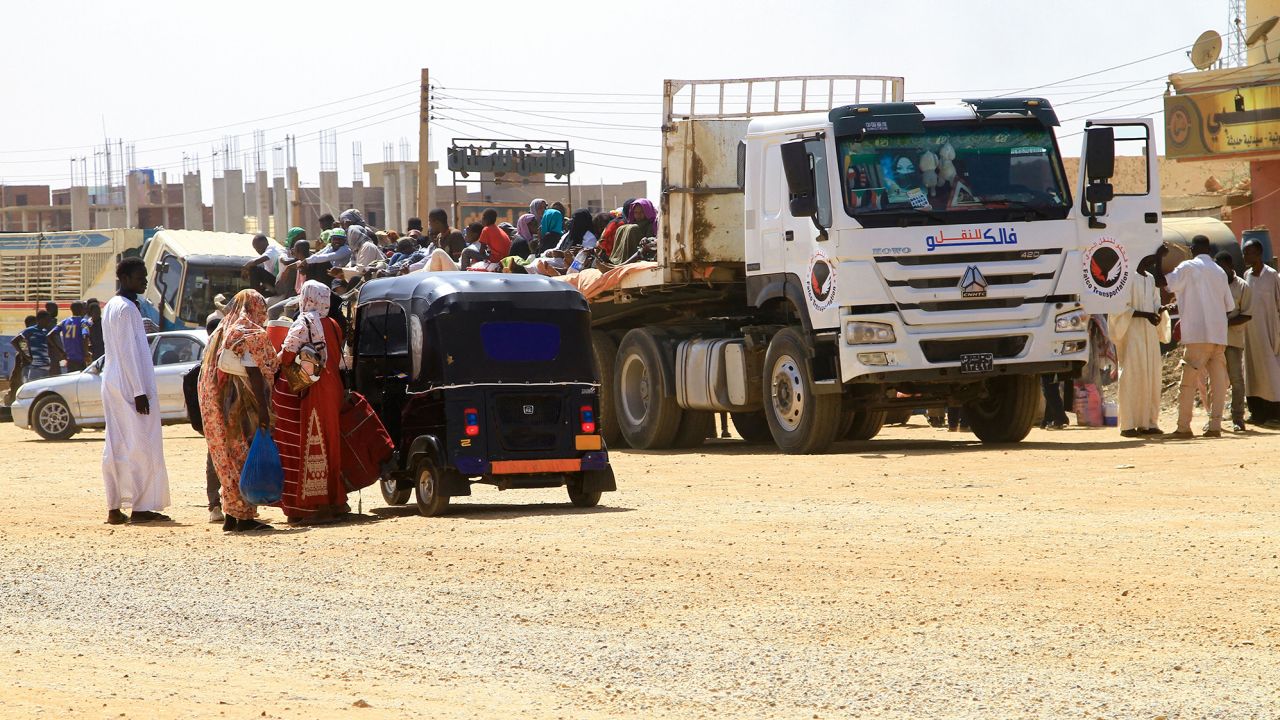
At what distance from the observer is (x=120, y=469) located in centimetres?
1281

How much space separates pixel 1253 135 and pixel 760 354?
22.4 m

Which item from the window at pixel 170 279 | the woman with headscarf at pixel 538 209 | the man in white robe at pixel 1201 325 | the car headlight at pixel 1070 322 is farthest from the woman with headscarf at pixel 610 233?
the window at pixel 170 279

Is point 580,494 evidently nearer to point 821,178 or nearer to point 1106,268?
point 821,178

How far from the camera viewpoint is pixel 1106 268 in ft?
54.7

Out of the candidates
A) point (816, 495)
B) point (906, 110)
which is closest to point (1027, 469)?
point (816, 495)

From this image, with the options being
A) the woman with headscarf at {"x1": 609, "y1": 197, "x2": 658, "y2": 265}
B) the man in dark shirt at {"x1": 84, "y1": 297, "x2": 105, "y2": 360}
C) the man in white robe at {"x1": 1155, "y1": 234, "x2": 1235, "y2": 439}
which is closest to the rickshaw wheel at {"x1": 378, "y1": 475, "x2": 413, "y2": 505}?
the woman with headscarf at {"x1": 609, "y1": 197, "x2": 658, "y2": 265}

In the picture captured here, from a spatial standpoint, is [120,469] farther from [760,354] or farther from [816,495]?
[760,354]

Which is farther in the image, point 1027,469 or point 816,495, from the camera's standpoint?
point 1027,469

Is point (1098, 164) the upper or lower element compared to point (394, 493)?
upper

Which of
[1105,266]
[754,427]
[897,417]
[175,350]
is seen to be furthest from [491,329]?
[175,350]

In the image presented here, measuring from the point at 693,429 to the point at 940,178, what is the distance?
4.87 metres

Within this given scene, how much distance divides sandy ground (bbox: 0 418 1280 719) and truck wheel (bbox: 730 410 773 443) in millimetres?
6735

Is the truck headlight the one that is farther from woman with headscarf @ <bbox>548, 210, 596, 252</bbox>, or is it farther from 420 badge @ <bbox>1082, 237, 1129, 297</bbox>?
woman with headscarf @ <bbox>548, 210, 596, 252</bbox>

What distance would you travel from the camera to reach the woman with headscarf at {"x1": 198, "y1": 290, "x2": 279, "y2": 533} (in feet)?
39.3
